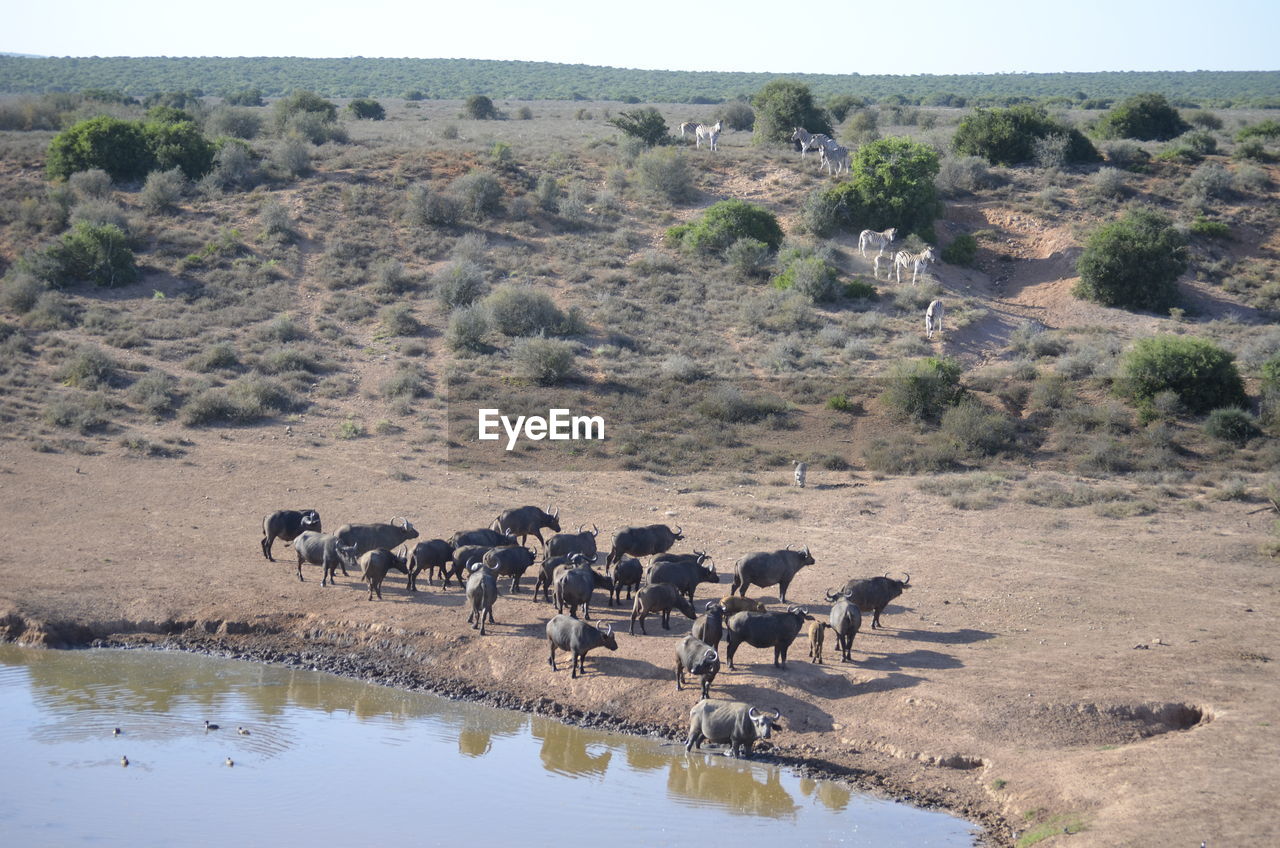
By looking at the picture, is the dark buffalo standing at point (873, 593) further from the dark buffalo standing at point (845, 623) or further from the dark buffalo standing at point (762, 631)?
the dark buffalo standing at point (762, 631)

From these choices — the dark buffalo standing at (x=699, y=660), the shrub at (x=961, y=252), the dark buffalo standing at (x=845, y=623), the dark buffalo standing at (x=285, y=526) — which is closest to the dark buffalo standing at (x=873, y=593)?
the dark buffalo standing at (x=845, y=623)

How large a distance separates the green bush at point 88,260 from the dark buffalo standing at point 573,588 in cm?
2412

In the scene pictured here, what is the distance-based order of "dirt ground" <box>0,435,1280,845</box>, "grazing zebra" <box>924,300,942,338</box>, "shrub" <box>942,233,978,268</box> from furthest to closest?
"shrub" <box>942,233,978,268</box>
"grazing zebra" <box>924,300,942,338</box>
"dirt ground" <box>0,435,1280,845</box>

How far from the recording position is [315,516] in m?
18.4

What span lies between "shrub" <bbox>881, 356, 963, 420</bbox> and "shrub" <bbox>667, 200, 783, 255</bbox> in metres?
11.6

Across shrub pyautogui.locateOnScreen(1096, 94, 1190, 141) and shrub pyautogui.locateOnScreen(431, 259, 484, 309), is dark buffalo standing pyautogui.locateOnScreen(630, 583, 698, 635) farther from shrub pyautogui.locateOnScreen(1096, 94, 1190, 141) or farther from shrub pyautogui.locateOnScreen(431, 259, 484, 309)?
shrub pyautogui.locateOnScreen(1096, 94, 1190, 141)

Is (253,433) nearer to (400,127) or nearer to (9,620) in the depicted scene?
(9,620)

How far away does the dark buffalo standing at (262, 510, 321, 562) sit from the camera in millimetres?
18219

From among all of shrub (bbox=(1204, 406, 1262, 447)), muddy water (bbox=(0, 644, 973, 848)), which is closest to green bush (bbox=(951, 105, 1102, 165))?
shrub (bbox=(1204, 406, 1262, 447))

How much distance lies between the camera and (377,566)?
54.6ft

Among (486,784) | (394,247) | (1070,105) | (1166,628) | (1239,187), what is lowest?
(486,784)

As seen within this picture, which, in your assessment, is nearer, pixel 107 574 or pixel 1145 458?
pixel 107 574

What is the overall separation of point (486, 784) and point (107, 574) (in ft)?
26.4

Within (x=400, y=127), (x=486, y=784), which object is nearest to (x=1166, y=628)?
(x=486, y=784)
